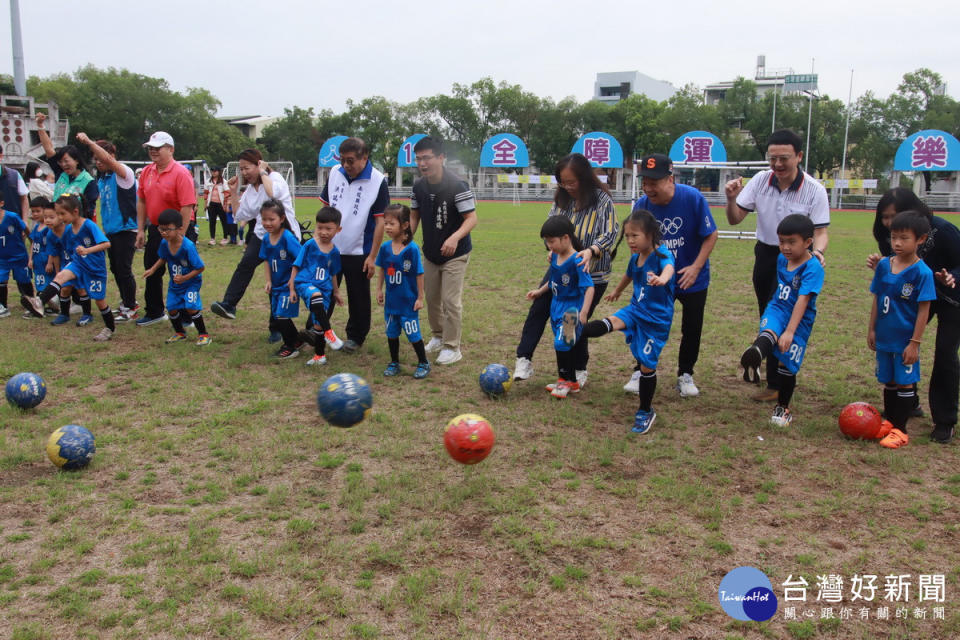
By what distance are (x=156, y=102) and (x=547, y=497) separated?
74.4 m

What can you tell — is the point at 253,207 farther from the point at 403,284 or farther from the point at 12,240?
the point at 12,240

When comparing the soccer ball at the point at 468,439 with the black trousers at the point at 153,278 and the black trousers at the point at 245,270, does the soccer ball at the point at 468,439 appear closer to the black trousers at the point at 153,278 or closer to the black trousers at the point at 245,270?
the black trousers at the point at 245,270

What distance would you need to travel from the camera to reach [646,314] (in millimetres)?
5523

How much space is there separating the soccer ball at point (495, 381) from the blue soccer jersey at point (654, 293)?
1.38m

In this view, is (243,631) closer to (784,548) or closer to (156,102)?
(784,548)

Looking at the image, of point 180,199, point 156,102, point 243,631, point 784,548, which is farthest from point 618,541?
point 156,102

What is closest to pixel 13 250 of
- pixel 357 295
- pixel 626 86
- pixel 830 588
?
pixel 357 295

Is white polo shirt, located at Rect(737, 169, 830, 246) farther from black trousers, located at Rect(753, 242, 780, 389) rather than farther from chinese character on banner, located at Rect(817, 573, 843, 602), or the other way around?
chinese character on banner, located at Rect(817, 573, 843, 602)

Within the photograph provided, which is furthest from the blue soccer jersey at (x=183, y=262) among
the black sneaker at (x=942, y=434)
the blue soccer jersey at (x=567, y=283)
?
the black sneaker at (x=942, y=434)

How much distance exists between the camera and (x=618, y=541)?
12.5 feet

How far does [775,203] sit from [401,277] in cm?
357

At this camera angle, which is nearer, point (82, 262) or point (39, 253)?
point (82, 262)

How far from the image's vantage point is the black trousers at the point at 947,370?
527cm

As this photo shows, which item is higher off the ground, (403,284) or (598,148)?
(598,148)
